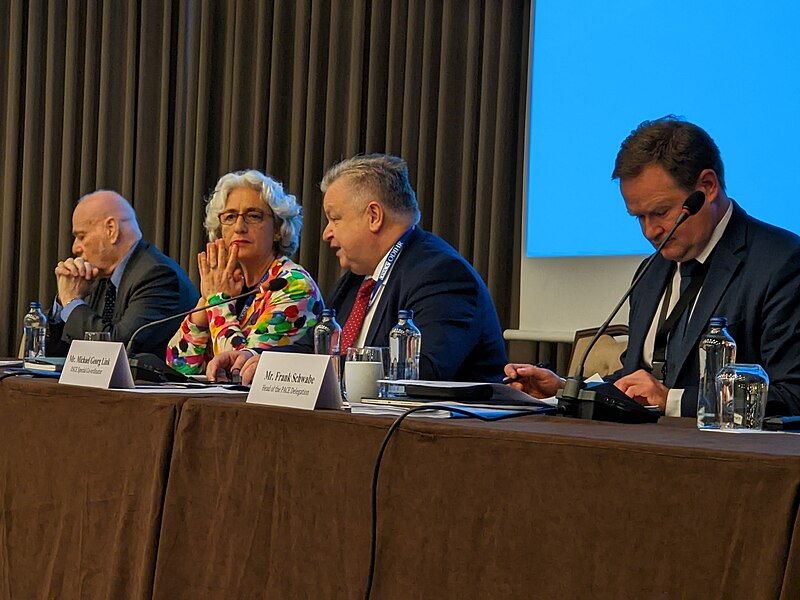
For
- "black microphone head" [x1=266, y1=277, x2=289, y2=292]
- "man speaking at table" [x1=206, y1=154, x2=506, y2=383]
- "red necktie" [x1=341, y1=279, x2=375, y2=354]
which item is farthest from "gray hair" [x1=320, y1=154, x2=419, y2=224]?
"black microphone head" [x1=266, y1=277, x2=289, y2=292]

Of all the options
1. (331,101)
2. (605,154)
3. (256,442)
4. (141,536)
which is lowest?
(141,536)

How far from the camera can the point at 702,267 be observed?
235 cm

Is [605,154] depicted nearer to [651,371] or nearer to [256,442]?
[651,371]

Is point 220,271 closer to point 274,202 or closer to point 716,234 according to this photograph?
point 274,202

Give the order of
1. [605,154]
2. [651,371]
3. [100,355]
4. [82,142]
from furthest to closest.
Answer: [82,142], [605,154], [651,371], [100,355]

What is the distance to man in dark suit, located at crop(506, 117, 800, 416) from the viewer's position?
83.7 inches

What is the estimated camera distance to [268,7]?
463cm

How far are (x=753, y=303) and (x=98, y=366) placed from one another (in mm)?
1256

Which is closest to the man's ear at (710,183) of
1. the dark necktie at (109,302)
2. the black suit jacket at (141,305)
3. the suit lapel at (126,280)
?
the black suit jacket at (141,305)

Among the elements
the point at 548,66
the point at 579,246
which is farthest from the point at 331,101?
the point at 579,246

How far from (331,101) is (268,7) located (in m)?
0.59

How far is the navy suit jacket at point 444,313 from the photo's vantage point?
2.60 meters

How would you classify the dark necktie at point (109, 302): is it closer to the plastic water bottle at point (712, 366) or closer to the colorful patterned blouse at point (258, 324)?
the colorful patterned blouse at point (258, 324)

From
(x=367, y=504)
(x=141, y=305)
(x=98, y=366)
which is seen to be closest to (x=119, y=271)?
(x=141, y=305)
